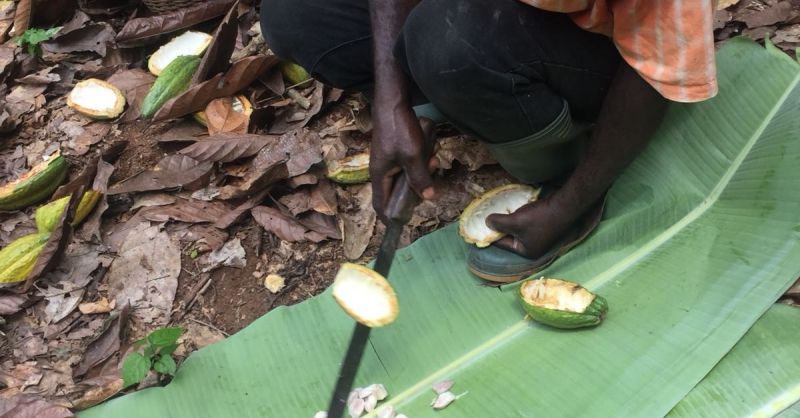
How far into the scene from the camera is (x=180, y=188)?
1999 mm

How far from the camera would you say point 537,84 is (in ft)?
4.60

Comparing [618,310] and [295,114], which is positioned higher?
[618,310]

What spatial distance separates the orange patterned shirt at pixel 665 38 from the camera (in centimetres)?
112

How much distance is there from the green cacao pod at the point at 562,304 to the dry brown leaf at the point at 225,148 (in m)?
0.93

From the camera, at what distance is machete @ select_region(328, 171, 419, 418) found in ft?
4.17

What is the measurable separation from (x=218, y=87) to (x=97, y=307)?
0.74 meters

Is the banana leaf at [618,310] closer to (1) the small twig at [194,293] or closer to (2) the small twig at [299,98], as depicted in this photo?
(1) the small twig at [194,293]

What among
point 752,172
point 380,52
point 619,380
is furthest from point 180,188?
point 752,172

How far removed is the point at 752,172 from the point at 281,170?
1.16 meters

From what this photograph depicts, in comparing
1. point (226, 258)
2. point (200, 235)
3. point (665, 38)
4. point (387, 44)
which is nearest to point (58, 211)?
point (200, 235)

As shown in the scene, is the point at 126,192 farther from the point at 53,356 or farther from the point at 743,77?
the point at 743,77

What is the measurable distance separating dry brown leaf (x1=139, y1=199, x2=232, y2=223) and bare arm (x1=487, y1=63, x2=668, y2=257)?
769mm

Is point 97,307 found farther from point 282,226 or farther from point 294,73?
point 294,73

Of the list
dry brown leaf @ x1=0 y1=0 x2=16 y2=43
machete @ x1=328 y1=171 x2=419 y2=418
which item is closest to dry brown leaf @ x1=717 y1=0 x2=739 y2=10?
machete @ x1=328 y1=171 x2=419 y2=418
